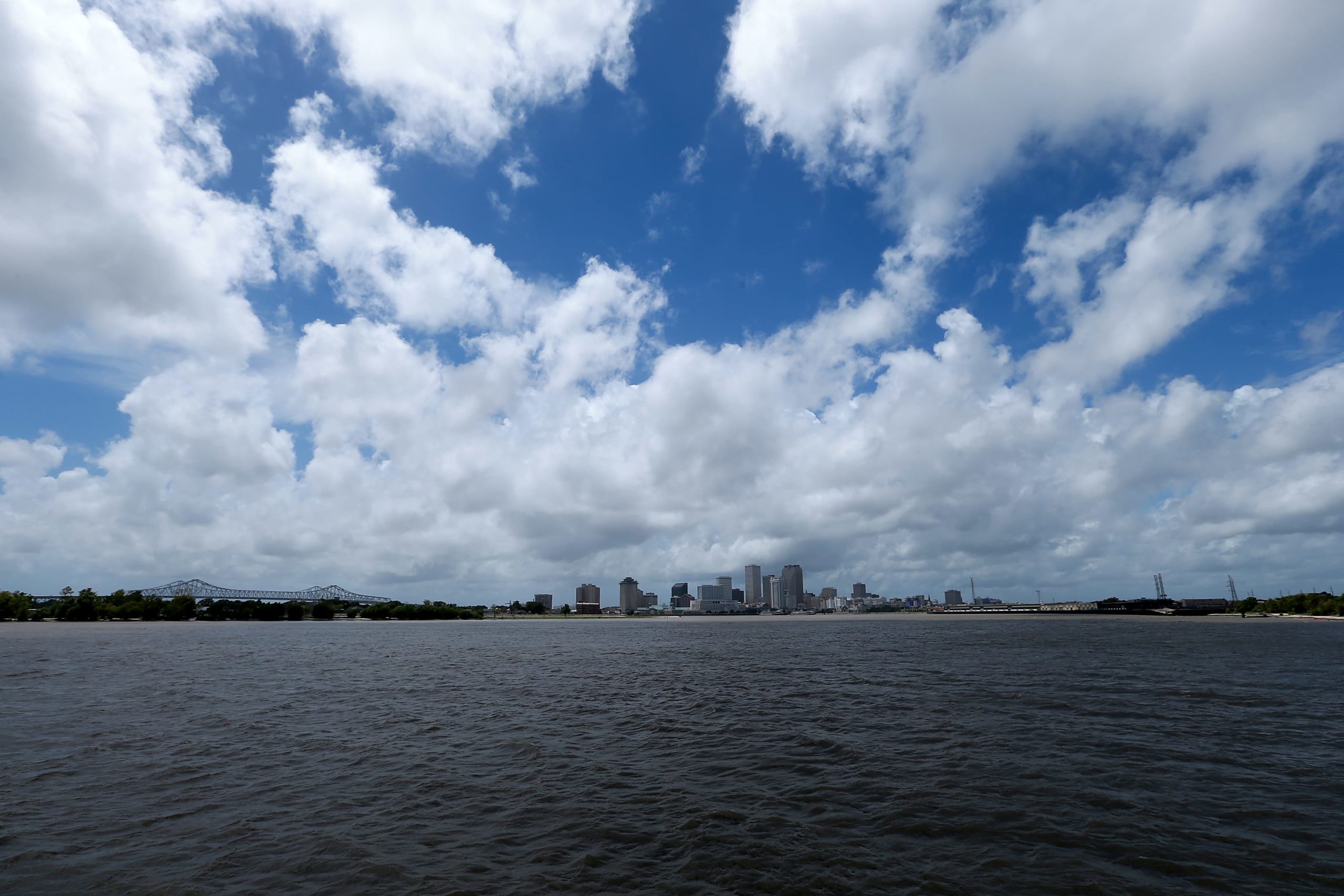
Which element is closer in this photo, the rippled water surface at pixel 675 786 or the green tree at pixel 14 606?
the rippled water surface at pixel 675 786

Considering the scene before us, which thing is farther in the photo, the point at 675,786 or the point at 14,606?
the point at 14,606

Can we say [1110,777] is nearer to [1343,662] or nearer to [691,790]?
[691,790]

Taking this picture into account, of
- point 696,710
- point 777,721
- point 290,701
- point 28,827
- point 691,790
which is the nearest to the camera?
point 28,827

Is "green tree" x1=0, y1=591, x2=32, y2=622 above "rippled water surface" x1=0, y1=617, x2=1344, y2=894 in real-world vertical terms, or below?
above

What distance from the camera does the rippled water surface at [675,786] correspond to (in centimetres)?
1442

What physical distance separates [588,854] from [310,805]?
9.57 m

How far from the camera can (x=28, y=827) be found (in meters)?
17.0

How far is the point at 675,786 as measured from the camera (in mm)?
21391

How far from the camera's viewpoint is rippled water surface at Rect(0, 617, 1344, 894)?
1442cm

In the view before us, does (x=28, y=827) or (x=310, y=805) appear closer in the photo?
(x=28, y=827)

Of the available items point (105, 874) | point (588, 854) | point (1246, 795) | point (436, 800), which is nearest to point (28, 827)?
point (105, 874)

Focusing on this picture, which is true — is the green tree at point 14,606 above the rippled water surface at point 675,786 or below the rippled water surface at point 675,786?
above

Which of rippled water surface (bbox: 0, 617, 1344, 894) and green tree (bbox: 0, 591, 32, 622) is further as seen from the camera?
green tree (bbox: 0, 591, 32, 622)

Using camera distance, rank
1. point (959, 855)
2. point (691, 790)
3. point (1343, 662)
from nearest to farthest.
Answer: point (959, 855)
point (691, 790)
point (1343, 662)
